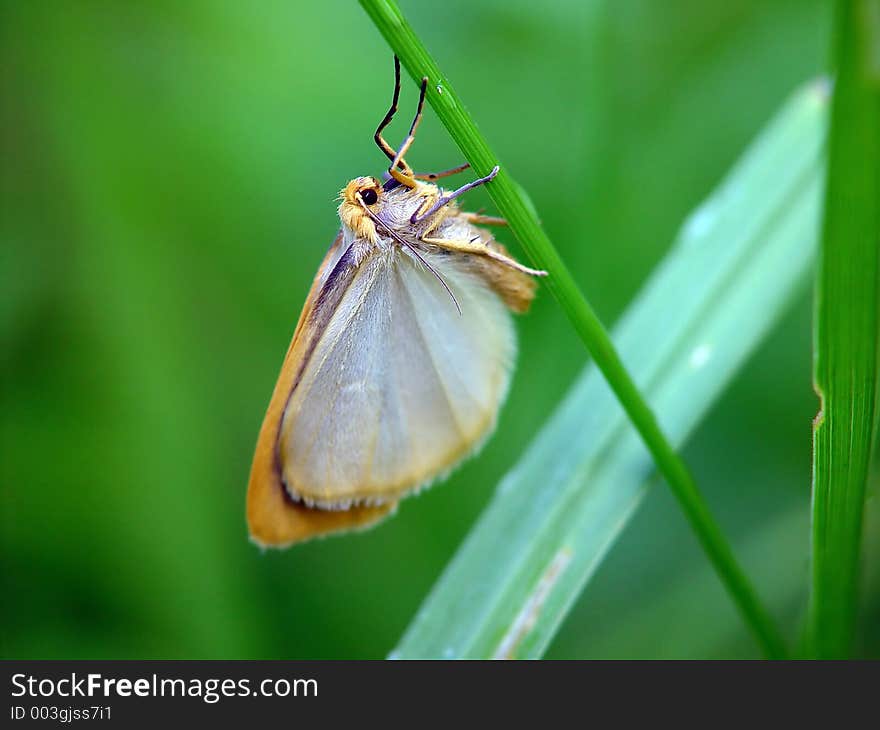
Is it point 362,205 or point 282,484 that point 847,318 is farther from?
point 282,484

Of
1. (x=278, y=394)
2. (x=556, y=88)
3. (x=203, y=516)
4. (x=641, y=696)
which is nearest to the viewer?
(x=641, y=696)

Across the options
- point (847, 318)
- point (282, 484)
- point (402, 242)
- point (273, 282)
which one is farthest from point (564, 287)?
point (273, 282)

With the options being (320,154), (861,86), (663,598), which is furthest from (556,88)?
(861,86)

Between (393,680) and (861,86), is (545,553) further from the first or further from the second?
(861,86)

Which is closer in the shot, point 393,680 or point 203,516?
point 393,680

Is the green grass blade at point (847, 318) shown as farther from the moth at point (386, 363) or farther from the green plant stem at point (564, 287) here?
the moth at point (386, 363)

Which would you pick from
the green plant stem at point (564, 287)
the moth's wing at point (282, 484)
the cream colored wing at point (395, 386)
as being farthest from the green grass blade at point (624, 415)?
the moth's wing at point (282, 484)

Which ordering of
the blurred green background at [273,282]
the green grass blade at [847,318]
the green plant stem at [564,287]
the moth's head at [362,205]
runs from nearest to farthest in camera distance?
the green grass blade at [847,318] → the green plant stem at [564,287] → the moth's head at [362,205] → the blurred green background at [273,282]
